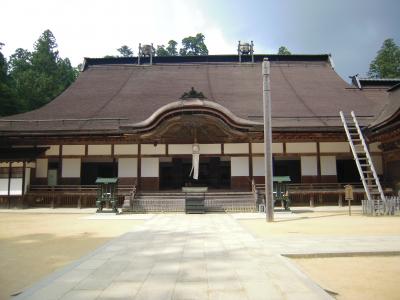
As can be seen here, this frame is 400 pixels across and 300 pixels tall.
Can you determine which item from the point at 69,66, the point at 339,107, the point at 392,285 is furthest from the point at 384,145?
the point at 69,66

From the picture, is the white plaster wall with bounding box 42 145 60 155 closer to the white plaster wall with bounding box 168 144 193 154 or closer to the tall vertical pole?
the white plaster wall with bounding box 168 144 193 154

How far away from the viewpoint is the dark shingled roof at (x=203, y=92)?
54.2 ft

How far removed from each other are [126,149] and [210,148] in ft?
14.2

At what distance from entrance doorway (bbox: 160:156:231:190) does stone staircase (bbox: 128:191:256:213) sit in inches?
90.4

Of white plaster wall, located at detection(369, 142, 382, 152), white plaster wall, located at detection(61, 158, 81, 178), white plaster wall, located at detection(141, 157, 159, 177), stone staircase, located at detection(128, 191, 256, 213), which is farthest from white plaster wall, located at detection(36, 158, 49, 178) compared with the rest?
white plaster wall, located at detection(369, 142, 382, 152)

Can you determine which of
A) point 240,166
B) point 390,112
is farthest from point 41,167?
point 390,112

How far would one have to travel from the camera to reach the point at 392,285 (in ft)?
14.4

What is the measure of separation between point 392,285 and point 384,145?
13.5m

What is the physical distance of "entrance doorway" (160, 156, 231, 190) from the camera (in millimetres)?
17438

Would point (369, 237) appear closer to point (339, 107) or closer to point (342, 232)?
point (342, 232)

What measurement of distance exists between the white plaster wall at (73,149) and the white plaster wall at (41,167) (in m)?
1.14

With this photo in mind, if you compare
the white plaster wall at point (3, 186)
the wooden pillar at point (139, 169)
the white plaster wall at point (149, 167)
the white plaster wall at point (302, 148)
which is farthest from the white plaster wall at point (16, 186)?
the white plaster wall at point (302, 148)

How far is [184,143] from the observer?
53.7 feet

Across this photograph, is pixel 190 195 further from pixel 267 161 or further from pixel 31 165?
pixel 31 165
